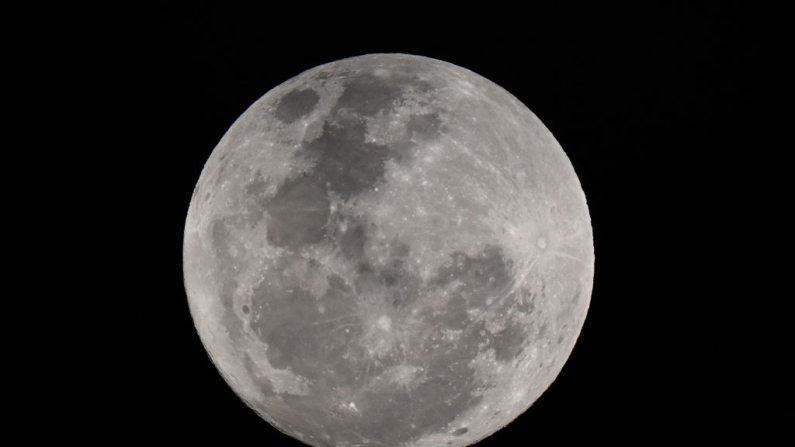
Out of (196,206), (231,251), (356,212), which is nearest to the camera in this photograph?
(356,212)

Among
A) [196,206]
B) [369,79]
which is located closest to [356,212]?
[369,79]

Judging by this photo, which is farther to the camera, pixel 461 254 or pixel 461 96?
pixel 461 96

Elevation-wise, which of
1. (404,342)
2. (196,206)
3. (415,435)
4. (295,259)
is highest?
(196,206)

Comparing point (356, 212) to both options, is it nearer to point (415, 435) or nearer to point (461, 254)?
point (461, 254)

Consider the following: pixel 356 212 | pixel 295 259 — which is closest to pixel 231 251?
pixel 295 259

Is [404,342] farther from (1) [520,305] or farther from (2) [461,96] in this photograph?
(2) [461,96]

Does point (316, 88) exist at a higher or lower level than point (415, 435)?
higher

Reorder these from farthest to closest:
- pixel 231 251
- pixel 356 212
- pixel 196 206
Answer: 1. pixel 196 206
2. pixel 231 251
3. pixel 356 212
